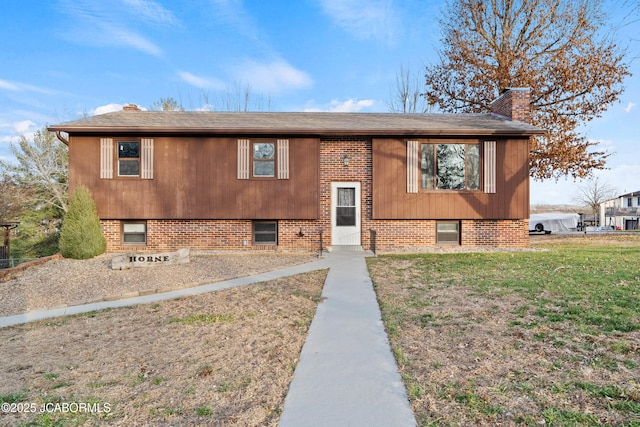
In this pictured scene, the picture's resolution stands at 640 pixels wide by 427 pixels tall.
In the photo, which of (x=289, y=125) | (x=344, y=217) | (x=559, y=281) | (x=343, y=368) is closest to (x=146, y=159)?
(x=289, y=125)

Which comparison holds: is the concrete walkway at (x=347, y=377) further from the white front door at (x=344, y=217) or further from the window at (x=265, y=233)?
the window at (x=265, y=233)

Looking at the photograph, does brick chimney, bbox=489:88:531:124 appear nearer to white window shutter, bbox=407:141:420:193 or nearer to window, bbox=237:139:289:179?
white window shutter, bbox=407:141:420:193

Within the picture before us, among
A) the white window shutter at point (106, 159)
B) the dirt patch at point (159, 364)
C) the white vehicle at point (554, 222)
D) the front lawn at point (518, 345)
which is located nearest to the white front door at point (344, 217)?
the front lawn at point (518, 345)

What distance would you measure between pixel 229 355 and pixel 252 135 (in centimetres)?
927

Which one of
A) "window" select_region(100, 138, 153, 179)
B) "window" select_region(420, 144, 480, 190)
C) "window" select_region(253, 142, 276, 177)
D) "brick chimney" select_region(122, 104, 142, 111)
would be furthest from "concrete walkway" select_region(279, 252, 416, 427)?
"brick chimney" select_region(122, 104, 142, 111)

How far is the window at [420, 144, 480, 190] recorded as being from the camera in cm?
1213

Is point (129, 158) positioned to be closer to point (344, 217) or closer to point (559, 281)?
point (344, 217)

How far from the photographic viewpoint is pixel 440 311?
5082 mm

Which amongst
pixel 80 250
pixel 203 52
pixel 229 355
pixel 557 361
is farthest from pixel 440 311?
pixel 203 52

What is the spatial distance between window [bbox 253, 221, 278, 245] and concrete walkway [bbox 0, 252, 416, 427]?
5.87 m

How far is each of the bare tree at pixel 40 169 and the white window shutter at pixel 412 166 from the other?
2256 centimetres

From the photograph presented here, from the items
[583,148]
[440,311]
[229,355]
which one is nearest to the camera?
[229,355]

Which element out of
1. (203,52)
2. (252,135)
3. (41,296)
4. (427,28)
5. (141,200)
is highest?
(427,28)

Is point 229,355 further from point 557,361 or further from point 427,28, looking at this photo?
point 427,28
